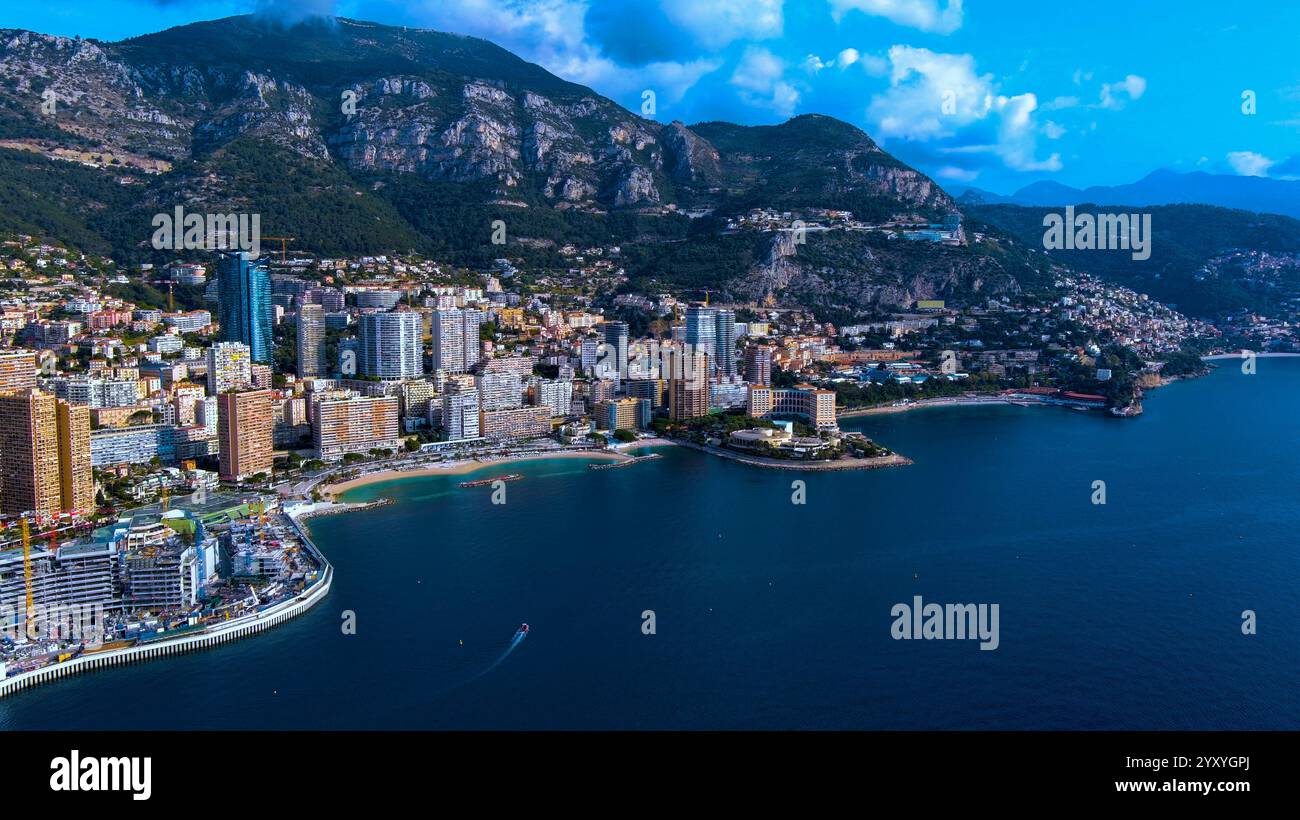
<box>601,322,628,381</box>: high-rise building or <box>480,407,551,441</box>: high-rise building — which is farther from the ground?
<box>601,322,628,381</box>: high-rise building

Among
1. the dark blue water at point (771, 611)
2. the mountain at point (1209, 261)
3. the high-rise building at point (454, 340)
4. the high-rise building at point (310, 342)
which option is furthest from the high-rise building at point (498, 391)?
the mountain at point (1209, 261)

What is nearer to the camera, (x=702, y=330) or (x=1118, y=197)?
(x=702, y=330)

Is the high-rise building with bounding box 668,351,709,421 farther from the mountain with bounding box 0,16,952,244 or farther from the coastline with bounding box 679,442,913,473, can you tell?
the mountain with bounding box 0,16,952,244

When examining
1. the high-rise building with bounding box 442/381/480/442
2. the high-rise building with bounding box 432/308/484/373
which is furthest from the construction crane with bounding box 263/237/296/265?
the high-rise building with bounding box 442/381/480/442

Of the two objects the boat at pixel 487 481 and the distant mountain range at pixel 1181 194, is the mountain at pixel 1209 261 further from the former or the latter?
the boat at pixel 487 481

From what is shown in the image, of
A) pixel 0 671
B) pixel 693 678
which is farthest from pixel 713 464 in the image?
pixel 0 671

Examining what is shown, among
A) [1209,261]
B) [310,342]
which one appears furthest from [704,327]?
[1209,261]

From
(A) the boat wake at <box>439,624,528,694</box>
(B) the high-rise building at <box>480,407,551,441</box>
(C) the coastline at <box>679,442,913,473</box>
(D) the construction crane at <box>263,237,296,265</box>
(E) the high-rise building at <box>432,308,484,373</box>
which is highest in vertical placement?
(D) the construction crane at <box>263,237,296,265</box>
